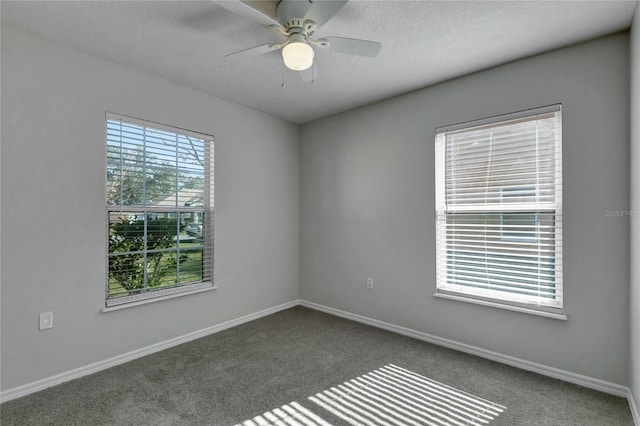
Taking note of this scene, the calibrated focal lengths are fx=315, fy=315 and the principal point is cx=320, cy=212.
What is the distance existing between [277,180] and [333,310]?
1.79 meters

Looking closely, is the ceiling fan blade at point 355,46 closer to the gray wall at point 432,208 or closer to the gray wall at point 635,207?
the gray wall at point 432,208

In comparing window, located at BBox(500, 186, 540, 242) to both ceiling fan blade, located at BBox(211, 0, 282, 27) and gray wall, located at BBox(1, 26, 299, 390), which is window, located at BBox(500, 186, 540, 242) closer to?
ceiling fan blade, located at BBox(211, 0, 282, 27)

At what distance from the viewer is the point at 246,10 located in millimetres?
1604

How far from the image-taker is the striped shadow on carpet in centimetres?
192

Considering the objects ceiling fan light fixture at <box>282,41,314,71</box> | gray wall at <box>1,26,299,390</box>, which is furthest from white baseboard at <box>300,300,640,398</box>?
ceiling fan light fixture at <box>282,41,314,71</box>

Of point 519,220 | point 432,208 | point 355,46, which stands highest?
point 355,46

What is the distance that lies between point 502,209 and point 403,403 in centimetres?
173

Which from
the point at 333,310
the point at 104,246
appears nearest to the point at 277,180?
the point at 333,310

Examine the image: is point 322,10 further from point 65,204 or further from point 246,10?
point 65,204

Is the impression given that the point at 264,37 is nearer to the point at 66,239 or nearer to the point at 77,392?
the point at 66,239

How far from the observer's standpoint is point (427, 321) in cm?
310

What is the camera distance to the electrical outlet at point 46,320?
7.35ft

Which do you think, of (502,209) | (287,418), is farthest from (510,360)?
(287,418)

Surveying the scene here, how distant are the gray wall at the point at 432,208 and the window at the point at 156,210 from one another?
145cm
